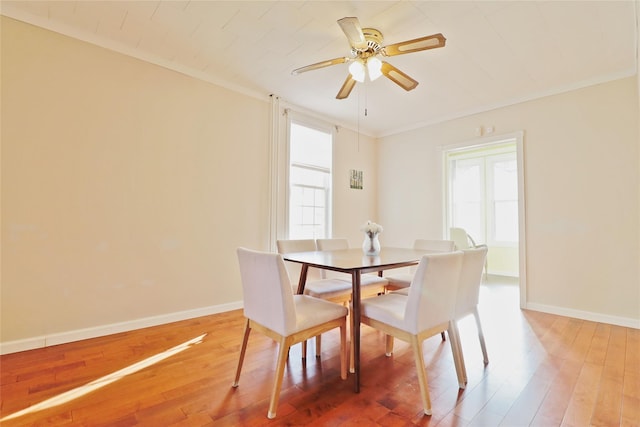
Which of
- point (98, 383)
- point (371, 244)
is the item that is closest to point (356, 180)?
point (371, 244)

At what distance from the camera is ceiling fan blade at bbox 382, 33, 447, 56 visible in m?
1.89

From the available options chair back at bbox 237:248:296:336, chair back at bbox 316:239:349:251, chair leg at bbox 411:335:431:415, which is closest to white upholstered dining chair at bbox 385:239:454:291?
chair back at bbox 316:239:349:251

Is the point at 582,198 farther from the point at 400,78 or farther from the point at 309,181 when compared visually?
the point at 309,181

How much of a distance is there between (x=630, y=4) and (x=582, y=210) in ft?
6.42

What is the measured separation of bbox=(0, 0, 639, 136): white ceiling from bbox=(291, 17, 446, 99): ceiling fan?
0.47ft

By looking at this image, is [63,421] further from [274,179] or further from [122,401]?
[274,179]

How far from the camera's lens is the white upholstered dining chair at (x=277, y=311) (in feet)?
5.17

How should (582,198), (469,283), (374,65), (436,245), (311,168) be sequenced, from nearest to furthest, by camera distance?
(469,283) < (374,65) < (436,245) < (582,198) < (311,168)

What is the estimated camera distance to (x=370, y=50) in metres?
2.39

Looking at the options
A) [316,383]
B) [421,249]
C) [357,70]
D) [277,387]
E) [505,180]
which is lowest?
[316,383]

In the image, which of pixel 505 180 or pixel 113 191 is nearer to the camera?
pixel 113 191

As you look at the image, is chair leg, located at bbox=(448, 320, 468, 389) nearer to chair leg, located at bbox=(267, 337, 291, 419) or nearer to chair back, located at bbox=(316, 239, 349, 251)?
chair leg, located at bbox=(267, 337, 291, 419)

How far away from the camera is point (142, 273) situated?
2.85 metres

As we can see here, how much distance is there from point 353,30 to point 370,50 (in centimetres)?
49
